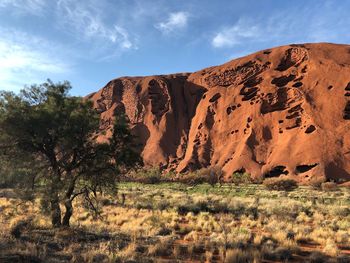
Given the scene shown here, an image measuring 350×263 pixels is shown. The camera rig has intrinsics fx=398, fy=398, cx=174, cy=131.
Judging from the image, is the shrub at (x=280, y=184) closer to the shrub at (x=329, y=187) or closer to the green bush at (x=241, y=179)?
the shrub at (x=329, y=187)

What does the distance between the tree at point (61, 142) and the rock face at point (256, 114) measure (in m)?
44.7

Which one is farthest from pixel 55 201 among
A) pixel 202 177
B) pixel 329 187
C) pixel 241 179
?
pixel 202 177

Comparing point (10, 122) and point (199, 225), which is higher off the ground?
point (10, 122)

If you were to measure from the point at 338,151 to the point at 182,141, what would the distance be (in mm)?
33882

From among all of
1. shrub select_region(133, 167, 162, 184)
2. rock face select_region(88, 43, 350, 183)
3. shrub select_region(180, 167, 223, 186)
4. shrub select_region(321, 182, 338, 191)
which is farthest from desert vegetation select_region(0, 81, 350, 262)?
shrub select_region(133, 167, 162, 184)

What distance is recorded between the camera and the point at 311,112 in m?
64.3

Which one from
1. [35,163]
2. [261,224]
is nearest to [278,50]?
[261,224]

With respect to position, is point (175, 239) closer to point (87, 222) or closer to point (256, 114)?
point (87, 222)

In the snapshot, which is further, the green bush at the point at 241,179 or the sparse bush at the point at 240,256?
the green bush at the point at 241,179

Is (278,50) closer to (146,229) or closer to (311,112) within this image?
(311,112)

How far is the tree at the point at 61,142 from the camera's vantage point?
569 inches

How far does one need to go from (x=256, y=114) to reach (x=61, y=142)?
5931 cm

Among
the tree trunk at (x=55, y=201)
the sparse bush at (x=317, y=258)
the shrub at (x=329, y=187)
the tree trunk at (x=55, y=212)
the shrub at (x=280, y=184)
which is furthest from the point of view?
the shrub at (x=280, y=184)

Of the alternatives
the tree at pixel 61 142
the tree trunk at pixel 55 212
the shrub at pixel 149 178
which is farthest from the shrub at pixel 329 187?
the tree trunk at pixel 55 212
